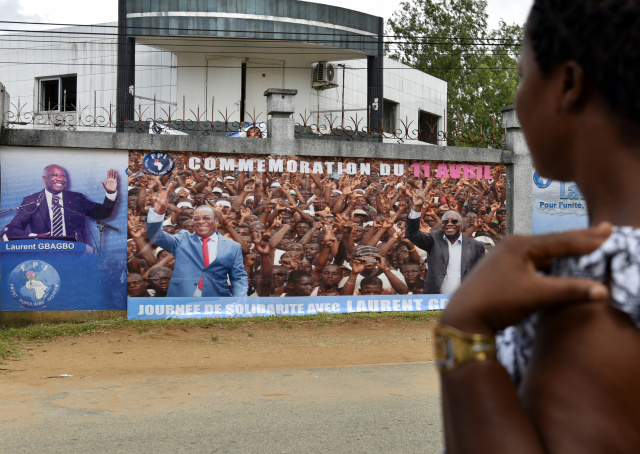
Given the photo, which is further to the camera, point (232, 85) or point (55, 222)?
point (232, 85)

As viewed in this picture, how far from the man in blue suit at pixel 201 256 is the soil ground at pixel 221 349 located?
670 millimetres

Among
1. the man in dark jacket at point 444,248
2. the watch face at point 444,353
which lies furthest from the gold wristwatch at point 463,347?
the man in dark jacket at point 444,248

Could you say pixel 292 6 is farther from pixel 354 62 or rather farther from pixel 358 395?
pixel 358 395

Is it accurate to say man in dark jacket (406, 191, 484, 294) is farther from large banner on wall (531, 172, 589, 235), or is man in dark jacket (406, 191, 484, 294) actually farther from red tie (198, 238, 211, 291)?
red tie (198, 238, 211, 291)


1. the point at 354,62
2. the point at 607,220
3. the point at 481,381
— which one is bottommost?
the point at 481,381

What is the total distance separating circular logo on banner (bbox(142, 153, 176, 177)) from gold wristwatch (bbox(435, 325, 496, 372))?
350 inches

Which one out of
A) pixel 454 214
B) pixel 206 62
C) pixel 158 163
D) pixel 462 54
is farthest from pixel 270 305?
pixel 462 54

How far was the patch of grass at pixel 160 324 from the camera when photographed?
8312 mm

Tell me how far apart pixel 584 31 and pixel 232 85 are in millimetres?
15504

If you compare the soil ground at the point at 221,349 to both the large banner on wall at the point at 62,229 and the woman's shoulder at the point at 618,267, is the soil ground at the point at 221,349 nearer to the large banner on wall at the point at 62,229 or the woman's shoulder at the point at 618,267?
the large banner on wall at the point at 62,229

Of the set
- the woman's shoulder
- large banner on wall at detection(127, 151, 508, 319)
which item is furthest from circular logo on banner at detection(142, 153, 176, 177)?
the woman's shoulder

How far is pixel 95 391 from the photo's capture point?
594cm

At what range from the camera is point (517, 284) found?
0.80m

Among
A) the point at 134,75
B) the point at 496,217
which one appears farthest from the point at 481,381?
the point at 134,75
